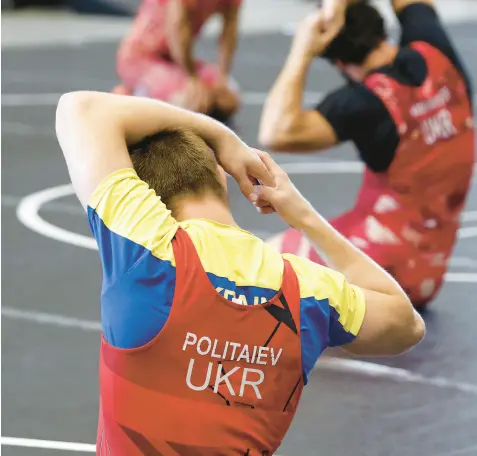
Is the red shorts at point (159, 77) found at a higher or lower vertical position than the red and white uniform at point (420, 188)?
lower

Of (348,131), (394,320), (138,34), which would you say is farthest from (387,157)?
(138,34)

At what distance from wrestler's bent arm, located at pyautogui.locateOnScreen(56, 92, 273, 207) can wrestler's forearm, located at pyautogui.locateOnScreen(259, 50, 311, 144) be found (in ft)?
6.18

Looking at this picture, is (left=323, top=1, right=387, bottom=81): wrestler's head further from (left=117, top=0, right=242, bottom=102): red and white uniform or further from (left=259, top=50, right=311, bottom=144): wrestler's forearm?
(left=117, top=0, right=242, bottom=102): red and white uniform

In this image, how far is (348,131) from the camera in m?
3.92

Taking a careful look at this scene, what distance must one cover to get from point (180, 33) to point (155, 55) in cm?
49

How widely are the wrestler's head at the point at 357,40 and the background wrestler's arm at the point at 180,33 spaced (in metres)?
3.64

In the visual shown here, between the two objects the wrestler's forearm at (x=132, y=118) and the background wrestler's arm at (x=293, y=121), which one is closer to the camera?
the wrestler's forearm at (x=132, y=118)

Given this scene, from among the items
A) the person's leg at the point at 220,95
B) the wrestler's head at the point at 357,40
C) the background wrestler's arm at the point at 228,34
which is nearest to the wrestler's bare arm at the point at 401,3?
the wrestler's head at the point at 357,40

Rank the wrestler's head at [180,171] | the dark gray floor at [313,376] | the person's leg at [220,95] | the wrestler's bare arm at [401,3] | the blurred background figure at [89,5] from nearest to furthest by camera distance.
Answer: the wrestler's head at [180,171], the dark gray floor at [313,376], the wrestler's bare arm at [401,3], the person's leg at [220,95], the blurred background figure at [89,5]

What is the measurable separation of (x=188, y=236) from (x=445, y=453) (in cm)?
176

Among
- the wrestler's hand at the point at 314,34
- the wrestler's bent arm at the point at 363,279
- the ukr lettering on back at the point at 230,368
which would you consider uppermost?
the wrestler's bent arm at the point at 363,279

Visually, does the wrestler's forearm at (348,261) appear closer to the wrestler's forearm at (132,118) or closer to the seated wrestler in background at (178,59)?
the wrestler's forearm at (132,118)

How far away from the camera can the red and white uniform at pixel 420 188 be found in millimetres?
3996

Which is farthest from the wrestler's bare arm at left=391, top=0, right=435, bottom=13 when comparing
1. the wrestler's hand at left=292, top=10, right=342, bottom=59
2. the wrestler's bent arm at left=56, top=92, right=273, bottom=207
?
the wrestler's bent arm at left=56, top=92, right=273, bottom=207
